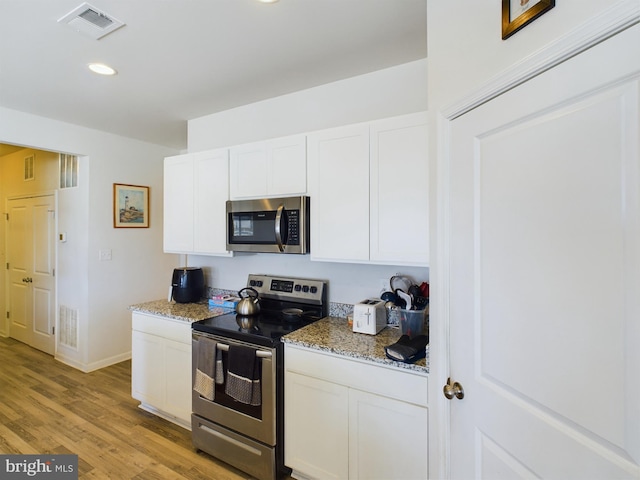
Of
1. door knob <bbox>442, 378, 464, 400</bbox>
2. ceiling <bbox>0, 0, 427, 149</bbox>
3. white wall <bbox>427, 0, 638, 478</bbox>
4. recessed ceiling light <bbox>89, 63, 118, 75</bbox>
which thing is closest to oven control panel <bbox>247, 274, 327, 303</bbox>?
white wall <bbox>427, 0, 638, 478</bbox>

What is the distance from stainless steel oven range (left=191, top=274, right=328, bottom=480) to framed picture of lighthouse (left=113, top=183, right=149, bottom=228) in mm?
2379

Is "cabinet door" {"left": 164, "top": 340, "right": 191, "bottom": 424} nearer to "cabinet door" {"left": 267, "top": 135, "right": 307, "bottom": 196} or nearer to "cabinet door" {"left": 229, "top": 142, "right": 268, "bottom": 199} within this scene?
"cabinet door" {"left": 229, "top": 142, "right": 268, "bottom": 199}

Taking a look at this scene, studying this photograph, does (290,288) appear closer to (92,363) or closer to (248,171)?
(248,171)

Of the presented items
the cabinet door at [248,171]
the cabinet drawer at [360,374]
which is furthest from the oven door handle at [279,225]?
the cabinet drawer at [360,374]

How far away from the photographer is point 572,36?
829 mm

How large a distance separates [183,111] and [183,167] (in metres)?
0.61

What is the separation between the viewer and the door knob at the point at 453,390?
4.31ft

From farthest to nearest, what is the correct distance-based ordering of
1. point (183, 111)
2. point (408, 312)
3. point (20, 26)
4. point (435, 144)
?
point (183, 111) < point (408, 312) < point (20, 26) < point (435, 144)

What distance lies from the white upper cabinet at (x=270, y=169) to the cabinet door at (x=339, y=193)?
9 cm

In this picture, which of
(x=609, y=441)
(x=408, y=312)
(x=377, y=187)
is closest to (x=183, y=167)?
(x=377, y=187)

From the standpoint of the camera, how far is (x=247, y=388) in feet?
6.56

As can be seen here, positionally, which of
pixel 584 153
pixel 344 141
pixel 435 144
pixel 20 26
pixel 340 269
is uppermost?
pixel 20 26

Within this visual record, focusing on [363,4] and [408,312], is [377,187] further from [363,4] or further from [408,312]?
[363,4]

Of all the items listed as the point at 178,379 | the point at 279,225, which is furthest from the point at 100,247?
the point at 279,225
